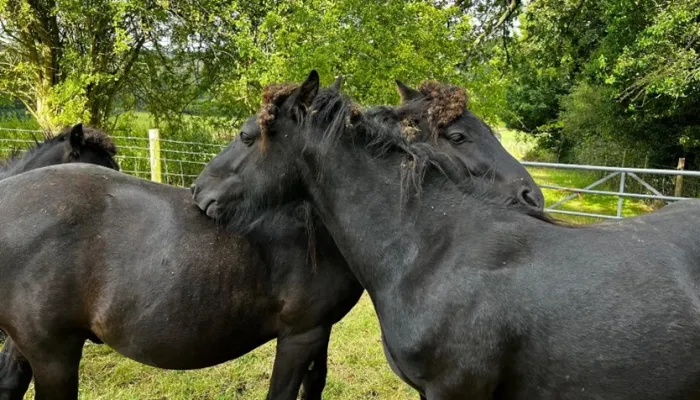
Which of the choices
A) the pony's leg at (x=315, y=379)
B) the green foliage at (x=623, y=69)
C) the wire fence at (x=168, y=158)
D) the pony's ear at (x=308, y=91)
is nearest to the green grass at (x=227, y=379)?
the pony's leg at (x=315, y=379)

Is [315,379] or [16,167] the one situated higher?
[16,167]

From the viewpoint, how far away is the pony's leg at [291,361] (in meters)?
2.68

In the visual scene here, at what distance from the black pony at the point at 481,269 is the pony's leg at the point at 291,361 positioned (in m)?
0.56

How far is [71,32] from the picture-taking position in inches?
443

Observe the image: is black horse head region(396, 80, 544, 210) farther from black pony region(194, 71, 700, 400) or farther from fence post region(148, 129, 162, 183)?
fence post region(148, 129, 162, 183)

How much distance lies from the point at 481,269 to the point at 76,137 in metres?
3.41

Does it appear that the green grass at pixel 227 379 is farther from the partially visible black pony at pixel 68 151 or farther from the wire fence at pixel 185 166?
the wire fence at pixel 185 166

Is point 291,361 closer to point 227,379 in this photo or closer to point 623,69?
point 227,379

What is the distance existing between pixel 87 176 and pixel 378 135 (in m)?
1.50

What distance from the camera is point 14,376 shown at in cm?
304

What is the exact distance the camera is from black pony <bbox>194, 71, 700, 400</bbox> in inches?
73.0

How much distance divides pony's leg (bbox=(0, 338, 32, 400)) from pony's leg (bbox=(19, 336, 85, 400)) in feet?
1.84

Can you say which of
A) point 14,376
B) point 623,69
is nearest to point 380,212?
point 14,376

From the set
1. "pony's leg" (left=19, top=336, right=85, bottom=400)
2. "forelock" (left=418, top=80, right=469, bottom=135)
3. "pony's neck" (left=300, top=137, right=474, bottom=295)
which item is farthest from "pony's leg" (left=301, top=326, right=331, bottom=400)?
"forelock" (left=418, top=80, right=469, bottom=135)
